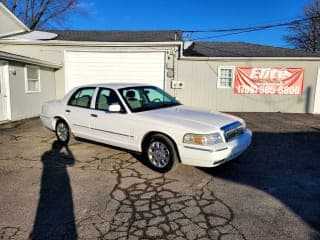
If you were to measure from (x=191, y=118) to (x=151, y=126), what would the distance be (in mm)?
736

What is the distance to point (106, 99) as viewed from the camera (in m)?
5.64

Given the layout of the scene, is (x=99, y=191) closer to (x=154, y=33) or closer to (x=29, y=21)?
(x=154, y=33)

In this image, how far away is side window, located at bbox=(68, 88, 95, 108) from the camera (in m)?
5.98

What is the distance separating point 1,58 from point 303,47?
117 ft

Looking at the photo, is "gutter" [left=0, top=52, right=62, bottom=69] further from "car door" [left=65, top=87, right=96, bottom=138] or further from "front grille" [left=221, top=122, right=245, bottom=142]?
"front grille" [left=221, top=122, right=245, bottom=142]

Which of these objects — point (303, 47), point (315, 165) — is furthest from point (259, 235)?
point (303, 47)

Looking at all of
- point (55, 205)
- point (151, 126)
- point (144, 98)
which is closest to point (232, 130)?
point (151, 126)

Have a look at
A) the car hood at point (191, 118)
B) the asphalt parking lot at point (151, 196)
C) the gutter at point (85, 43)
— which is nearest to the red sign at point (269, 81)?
the gutter at point (85, 43)

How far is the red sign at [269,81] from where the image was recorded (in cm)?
1302

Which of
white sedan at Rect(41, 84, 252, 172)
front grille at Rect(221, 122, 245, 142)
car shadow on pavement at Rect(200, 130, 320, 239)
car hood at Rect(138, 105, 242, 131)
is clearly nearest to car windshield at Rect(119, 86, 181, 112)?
Result: white sedan at Rect(41, 84, 252, 172)

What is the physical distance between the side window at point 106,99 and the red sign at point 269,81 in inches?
365

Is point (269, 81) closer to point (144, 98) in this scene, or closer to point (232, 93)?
point (232, 93)

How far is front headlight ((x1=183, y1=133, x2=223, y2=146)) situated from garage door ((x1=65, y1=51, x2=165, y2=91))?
9261 mm

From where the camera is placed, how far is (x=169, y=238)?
2.79m
